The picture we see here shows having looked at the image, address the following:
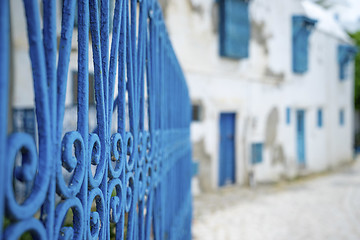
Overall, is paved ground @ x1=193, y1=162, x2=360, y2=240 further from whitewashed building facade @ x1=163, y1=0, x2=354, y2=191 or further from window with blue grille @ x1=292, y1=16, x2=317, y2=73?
window with blue grille @ x1=292, y1=16, x2=317, y2=73

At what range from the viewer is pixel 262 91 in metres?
9.15

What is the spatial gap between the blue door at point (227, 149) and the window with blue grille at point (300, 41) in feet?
10.6

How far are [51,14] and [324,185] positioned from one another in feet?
32.6

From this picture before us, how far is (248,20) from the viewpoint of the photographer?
8398mm

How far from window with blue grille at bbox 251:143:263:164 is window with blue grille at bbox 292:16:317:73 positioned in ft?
9.53

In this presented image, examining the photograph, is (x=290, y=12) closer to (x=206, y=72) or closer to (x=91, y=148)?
(x=206, y=72)

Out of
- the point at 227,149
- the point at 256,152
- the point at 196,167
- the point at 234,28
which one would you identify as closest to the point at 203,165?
the point at 196,167

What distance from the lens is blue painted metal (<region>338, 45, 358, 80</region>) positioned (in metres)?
13.2

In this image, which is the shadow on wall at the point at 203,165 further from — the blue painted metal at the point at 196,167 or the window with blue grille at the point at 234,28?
the window with blue grille at the point at 234,28

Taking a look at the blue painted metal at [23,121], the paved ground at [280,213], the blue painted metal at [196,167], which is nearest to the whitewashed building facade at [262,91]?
the blue painted metal at [196,167]

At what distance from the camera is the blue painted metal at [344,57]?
43.3ft

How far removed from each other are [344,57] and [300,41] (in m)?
3.98

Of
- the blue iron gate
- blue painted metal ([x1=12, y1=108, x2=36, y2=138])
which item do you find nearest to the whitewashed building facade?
blue painted metal ([x1=12, y1=108, x2=36, y2=138])

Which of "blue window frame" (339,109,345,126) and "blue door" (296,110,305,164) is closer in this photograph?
"blue door" (296,110,305,164)
